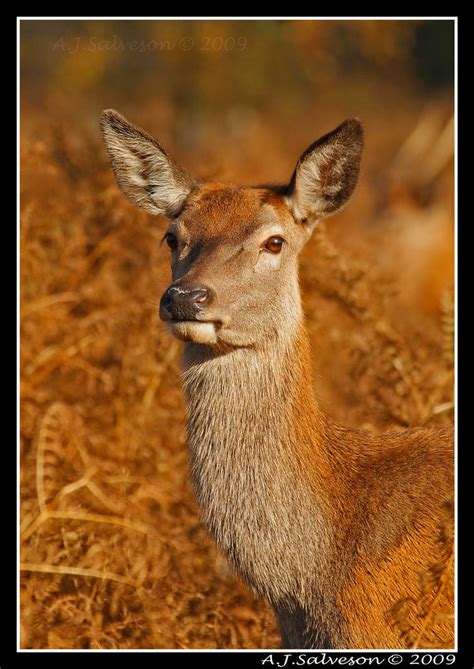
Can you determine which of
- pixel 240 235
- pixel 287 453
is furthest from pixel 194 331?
pixel 287 453

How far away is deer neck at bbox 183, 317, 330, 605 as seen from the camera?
4.77 m

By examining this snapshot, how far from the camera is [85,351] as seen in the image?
25.9 feet

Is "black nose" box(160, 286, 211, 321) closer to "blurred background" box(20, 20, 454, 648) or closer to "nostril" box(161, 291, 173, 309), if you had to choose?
"nostril" box(161, 291, 173, 309)

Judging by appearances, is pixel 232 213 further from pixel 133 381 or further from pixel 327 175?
pixel 133 381

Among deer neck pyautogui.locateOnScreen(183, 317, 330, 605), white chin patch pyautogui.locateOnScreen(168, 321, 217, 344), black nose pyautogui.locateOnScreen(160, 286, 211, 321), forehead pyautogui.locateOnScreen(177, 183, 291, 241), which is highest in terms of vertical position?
forehead pyautogui.locateOnScreen(177, 183, 291, 241)

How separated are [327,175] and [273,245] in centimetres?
52

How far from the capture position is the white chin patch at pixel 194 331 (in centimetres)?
461

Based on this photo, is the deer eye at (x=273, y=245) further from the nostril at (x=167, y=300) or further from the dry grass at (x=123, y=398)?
the dry grass at (x=123, y=398)

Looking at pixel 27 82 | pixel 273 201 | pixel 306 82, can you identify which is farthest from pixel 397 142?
pixel 273 201

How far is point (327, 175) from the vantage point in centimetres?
523

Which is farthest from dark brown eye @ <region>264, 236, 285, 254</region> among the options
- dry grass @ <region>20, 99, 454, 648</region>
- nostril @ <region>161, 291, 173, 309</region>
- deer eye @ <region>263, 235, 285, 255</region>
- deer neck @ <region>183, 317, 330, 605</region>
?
dry grass @ <region>20, 99, 454, 648</region>

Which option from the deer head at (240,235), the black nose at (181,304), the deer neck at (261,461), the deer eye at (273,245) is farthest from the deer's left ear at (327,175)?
the black nose at (181,304)

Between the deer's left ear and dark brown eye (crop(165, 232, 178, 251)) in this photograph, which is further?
dark brown eye (crop(165, 232, 178, 251))

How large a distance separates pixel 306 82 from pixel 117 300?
46.0 ft
